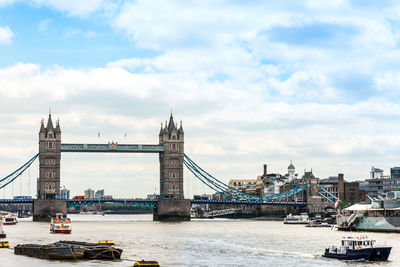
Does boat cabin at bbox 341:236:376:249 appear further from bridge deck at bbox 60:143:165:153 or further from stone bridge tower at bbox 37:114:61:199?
stone bridge tower at bbox 37:114:61:199

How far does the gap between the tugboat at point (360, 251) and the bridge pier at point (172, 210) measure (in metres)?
102

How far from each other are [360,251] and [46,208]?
110 m

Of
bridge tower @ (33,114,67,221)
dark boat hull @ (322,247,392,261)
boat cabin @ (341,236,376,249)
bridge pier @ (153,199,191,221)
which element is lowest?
dark boat hull @ (322,247,392,261)

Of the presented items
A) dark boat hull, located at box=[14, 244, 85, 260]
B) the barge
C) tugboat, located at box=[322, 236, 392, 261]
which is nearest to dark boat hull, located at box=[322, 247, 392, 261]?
tugboat, located at box=[322, 236, 392, 261]

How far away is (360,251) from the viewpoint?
63.1m

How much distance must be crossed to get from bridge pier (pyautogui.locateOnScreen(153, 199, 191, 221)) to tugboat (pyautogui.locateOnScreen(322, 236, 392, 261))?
102316 millimetres

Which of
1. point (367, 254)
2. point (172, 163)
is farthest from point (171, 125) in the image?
point (367, 254)

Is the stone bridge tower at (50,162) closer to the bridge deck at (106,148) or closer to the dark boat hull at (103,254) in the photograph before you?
the bridge deck at (106,148)

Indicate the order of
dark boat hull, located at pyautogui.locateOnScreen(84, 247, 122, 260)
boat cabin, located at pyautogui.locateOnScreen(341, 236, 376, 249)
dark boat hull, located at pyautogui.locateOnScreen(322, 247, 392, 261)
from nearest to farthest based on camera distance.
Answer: dark boat hull, located at pyautogui.locateOnScreen(322, 247, 392, 261)
dark boat hull, located at pyautogui.locateOnScreen(84, 247, 122, 260)
boat cabin, located at pyautogui.locateOnScreen(341, 236, 376, 249)

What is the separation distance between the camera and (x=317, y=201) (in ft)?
616

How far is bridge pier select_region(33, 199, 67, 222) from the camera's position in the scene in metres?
162

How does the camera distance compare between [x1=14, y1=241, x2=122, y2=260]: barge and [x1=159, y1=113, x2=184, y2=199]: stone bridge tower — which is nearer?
[x1=14, y1=241, x2=122, y2=260]: barge

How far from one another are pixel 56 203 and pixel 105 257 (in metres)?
102

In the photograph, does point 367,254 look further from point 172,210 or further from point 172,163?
point 172,163
